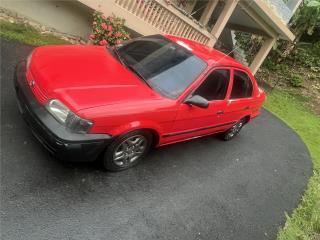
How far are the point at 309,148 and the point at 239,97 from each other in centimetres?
437

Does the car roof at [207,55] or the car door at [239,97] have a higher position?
the car roof at [207,55]

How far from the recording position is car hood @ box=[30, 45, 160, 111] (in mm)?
4074

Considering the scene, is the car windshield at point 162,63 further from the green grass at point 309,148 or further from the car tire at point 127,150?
the green grass at point 309,148

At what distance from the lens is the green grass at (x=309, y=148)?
18.0ft

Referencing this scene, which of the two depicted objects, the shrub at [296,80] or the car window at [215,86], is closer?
the car window at [215,86]

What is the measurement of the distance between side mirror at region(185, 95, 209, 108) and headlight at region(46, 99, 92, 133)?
1.62 meters

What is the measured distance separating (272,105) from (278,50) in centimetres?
698

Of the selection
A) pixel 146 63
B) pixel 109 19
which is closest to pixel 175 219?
pixel 146 63

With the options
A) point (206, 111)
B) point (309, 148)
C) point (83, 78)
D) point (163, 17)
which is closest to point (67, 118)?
point (83, 78)

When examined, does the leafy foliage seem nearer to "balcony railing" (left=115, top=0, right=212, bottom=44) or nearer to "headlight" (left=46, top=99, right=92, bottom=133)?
"balcony railing" (left=115, top=0, right=212, bottom=44)

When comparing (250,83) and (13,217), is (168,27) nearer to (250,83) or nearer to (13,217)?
(250,83)

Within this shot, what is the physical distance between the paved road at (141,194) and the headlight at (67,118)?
30.9 inches

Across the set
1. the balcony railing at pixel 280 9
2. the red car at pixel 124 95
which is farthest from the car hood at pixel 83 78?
the balcony railing at pixel 280 9

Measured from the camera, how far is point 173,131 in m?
5.11
